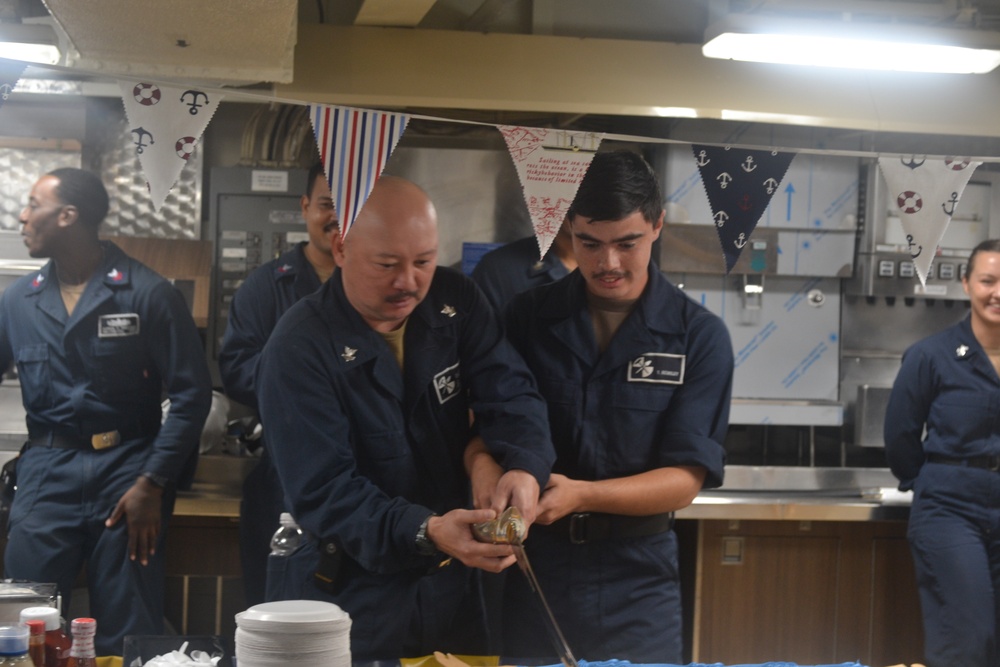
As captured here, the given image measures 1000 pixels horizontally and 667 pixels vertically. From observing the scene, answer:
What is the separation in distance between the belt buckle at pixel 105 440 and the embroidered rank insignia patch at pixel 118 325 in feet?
1.21

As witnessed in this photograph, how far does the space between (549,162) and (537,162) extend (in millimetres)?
34

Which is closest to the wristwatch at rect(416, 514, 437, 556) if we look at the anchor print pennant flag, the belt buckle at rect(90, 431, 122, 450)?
the anchor print pennant flag

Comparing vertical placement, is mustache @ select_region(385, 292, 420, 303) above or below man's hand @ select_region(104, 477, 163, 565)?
above

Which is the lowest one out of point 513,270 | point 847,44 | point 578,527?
point 578,527

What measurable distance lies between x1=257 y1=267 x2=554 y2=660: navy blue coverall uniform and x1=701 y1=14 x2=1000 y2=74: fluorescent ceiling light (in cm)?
199

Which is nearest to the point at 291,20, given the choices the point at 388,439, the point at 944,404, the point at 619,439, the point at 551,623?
the point at 388,439

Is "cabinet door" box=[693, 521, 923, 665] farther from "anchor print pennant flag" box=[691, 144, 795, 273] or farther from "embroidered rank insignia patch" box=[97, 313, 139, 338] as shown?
"embroidered rank insignia patch" box=[97, 313, 139, 338]

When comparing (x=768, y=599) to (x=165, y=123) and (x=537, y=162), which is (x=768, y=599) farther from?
(x=165, y=123)

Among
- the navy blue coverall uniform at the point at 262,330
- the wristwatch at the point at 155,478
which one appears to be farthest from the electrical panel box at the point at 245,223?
the wristwatch at the point at 155,478

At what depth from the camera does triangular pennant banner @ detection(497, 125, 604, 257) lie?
2967 millimetres

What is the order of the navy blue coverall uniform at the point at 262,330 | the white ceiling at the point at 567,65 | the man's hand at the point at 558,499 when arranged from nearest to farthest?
the man's hand at the point at 558,499 → the navy blue coverall uniform at the point at 262,330 → the white ceiling at the point at 567,65

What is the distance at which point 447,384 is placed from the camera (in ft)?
8.52

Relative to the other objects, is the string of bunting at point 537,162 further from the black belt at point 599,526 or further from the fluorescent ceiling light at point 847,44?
the fluorescent ceiling light at point 847,44

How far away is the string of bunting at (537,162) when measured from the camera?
9.04 ft
